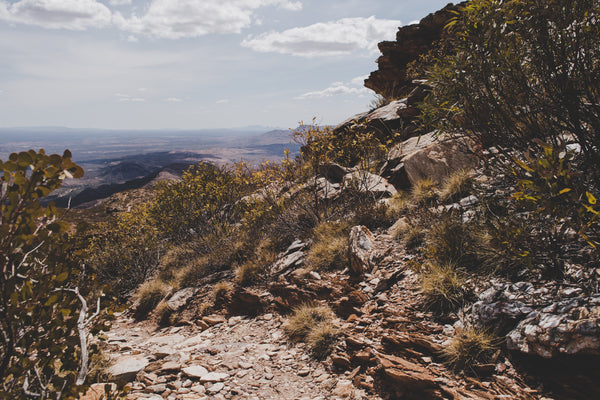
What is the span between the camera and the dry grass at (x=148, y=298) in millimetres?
8250

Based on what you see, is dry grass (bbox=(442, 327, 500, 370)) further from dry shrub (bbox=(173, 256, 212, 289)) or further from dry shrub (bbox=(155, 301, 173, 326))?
dry shrub (bbox=(173, 256, 212, 289))

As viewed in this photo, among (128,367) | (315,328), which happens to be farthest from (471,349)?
(128,367)

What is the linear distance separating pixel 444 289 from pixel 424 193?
3.53 meters

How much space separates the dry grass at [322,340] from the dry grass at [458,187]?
4.17 meters

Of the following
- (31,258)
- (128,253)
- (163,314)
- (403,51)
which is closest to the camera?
(31,258)

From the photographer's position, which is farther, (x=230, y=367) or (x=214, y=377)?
(x=230, y=367)

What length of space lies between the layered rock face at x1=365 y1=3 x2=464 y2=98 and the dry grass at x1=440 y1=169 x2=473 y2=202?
10.1 m

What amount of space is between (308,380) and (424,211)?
12.9 feet

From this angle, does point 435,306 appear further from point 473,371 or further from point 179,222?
point 179,222

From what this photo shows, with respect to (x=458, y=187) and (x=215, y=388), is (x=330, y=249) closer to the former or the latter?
(x=458, y=187)

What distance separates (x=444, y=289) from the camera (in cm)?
409

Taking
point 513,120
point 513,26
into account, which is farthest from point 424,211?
point 513,26

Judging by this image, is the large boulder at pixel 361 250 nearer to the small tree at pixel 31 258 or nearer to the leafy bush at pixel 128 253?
the small tree at pixel 31 258

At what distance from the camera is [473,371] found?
3.03 meters
